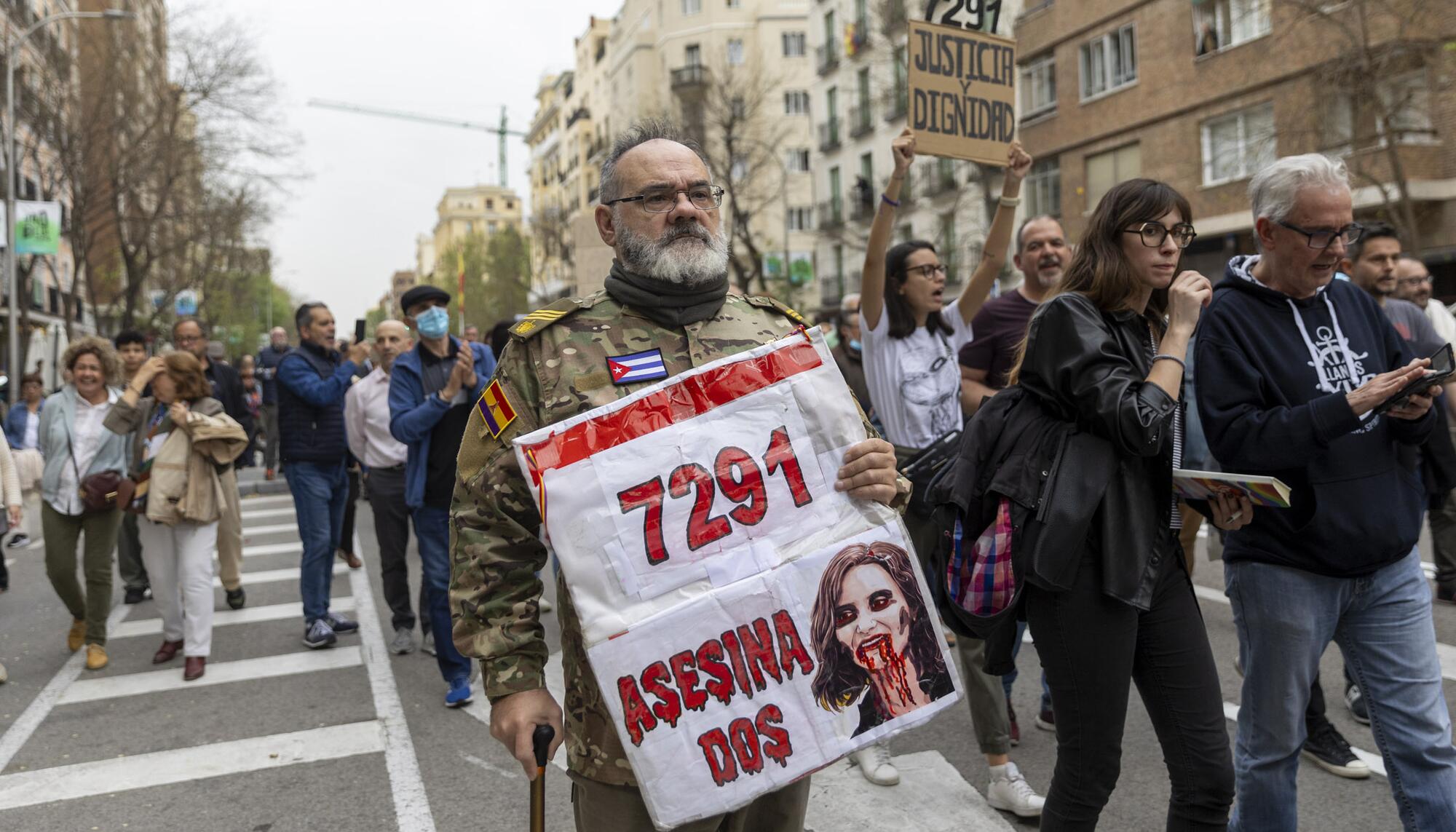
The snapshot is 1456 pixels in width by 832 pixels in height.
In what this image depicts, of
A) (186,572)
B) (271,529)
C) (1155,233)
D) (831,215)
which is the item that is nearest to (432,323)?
(186,572)

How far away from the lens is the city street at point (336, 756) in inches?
162

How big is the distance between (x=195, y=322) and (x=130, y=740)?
12.5 ft

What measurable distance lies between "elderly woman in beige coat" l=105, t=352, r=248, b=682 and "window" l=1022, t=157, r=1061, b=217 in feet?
83.5

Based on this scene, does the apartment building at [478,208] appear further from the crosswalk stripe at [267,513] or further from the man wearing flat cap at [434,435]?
the man wearing flat cap at [434,435]

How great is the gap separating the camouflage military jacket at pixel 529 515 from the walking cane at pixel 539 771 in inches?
3.8

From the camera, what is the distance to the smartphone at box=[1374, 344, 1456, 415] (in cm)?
263

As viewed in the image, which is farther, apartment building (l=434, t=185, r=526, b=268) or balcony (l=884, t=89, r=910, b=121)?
apartment building (l=434, t=185, r=526, b=268)

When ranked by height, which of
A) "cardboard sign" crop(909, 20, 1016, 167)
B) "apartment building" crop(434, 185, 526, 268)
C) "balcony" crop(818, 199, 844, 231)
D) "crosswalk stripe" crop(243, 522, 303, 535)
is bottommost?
"crosswalk stripe" crop(243, 522, 303, 535)

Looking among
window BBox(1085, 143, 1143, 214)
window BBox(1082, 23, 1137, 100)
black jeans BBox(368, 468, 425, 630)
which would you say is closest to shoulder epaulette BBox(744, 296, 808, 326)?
black jeans BBox(368, 468, 425, 630)

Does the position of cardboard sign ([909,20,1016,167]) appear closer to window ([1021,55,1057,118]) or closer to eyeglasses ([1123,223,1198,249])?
eyeglasses ([1123,223,1198,249])

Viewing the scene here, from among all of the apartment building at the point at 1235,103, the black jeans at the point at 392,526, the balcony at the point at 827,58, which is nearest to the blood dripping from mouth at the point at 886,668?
the black jeans at the point at 392,526

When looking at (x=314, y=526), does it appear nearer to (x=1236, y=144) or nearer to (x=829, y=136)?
(x=1236, y=144)

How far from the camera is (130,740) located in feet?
17.5

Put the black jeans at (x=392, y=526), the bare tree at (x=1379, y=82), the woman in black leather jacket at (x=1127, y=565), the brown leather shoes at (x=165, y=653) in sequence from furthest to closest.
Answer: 1. the bare tree at (x=1379, y=82)
2. the brown leather shoes at (x=165, y=653)
3. the black jeans at (x=392, y=526)
4. the woman in black leather jacket at (x=1127, y=565)
